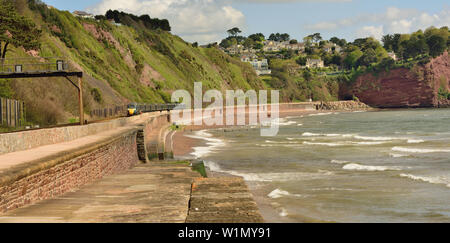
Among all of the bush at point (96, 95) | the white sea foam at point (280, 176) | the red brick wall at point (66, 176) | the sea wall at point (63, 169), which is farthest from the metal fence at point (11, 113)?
the bush at point (96, 95)

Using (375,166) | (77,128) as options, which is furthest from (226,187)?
(375,166)

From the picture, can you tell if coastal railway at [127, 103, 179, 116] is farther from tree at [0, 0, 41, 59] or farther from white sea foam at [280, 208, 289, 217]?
white sea foam at [280, 208, 289, 217]

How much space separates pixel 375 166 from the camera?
28406 mm

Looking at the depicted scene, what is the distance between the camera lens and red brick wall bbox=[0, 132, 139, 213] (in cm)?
1015

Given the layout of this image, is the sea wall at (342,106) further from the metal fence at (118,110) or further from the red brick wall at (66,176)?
the red brick wall at (66,176)

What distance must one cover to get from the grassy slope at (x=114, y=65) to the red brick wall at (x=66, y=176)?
18.4 metres

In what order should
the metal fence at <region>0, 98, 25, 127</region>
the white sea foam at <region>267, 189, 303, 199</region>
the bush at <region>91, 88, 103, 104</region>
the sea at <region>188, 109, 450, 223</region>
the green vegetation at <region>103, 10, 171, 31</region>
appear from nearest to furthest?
1. the sea at <region>188, 109, 450, 223</region>
2. the white sea foam at <region>267, 189, 303, 199</region>
3. the metal fence at <region>0, 98, 25, 127</region>
4. the bush at <region>91, 88, 103, 104</region>
5. the green vegetation at <region>103, 10, 171, 31</region>

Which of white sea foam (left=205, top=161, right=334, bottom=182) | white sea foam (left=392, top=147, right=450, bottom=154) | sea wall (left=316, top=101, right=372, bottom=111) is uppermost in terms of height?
sea wall (left=316, top=101, right=372, bottom=111)

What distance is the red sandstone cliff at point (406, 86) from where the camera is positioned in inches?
7013

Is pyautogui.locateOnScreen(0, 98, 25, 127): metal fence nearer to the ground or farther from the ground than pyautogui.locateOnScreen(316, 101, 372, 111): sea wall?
farther from the ground

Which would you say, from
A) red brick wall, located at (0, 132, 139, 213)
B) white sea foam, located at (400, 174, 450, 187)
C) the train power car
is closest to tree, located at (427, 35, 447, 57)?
the train power car

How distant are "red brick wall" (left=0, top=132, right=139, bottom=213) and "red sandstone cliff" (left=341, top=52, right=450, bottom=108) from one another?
169058mm

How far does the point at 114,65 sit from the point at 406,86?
128282mm

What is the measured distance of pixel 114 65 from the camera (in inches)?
3130
